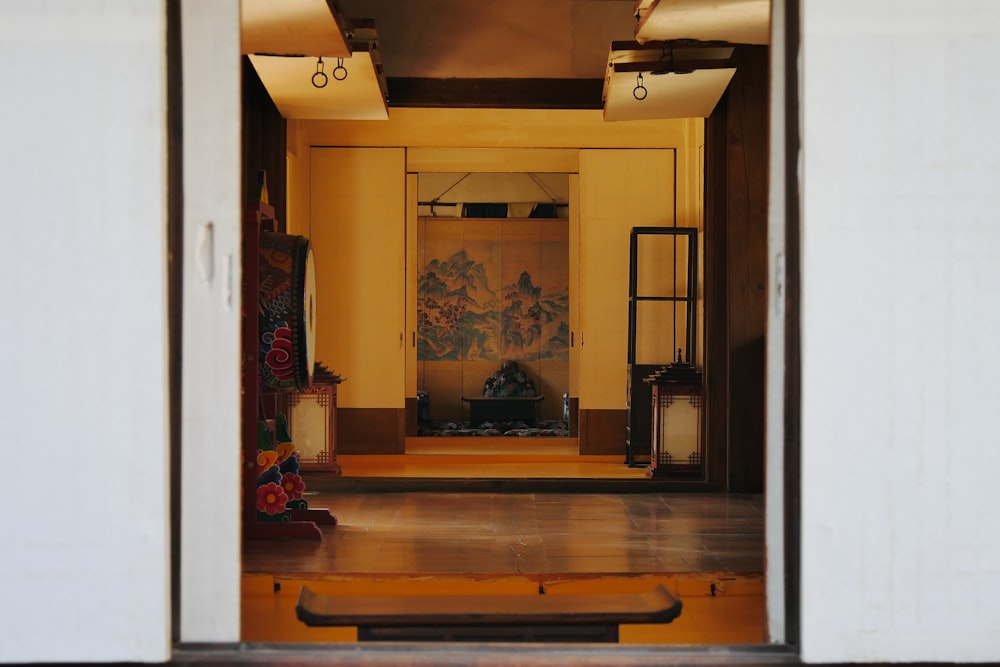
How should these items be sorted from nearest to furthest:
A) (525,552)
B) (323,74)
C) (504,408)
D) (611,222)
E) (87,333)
→ (87,333) → (525,552) → (323,74) → (611,222) → (504,408)

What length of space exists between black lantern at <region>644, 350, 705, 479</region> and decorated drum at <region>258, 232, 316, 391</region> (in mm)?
2852

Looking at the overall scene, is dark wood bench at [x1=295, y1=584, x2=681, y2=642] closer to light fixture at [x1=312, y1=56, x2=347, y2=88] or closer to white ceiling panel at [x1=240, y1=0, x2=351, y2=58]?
white ceiling panel at [x1=240, y1=0, x2=351, y2=58]

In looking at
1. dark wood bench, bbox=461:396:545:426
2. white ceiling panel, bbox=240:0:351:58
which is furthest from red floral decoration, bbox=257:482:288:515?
dark wood bench, bbox=461:396:545:426

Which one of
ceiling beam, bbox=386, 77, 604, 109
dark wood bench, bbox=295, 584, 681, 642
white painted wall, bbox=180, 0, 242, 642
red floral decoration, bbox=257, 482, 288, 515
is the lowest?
dark wood bench, bbox=295, 584, 681, 642

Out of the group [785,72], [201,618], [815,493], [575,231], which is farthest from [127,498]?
[575,231]

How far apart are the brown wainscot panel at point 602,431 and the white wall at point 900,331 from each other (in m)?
5.62

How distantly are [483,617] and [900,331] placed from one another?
140 centimetres

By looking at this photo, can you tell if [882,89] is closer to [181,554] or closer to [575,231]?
[181,554]

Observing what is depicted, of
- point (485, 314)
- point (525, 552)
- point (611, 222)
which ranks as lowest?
point (525, 552)

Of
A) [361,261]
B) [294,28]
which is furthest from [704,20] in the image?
[361,261]

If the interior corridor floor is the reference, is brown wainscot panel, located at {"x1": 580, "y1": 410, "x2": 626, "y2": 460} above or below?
above

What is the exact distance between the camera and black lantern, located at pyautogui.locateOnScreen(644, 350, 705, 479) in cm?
654

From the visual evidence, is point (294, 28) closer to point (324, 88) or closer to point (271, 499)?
point (324, 88)

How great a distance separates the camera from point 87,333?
2291 millimetres
